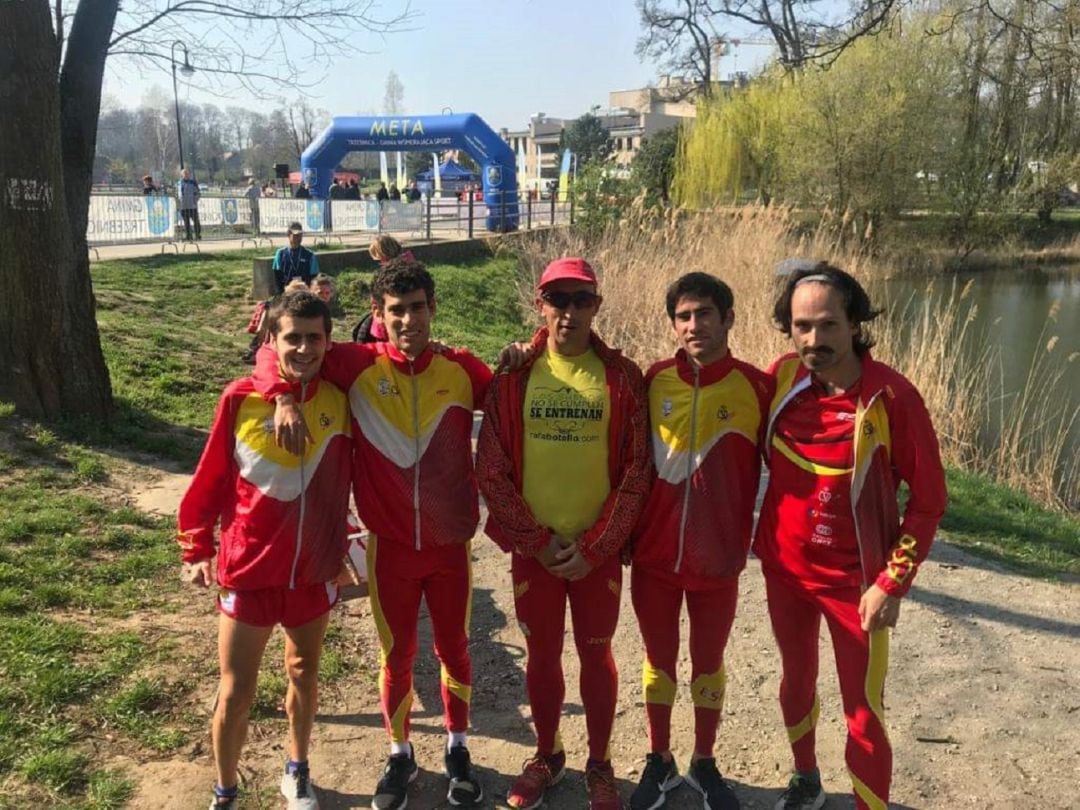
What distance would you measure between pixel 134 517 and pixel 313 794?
9.98 ft

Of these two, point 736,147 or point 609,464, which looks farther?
point 736,147

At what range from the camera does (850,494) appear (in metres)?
2.56

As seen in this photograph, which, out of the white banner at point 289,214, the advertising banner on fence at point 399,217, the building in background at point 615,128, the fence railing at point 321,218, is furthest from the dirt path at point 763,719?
the building in background at point 615,128

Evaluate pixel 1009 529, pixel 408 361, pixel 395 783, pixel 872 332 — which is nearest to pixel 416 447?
pixel 408 361

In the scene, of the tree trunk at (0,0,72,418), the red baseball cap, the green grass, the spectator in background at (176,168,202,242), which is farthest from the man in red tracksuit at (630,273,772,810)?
the spectator in background at (176,168,202,242)

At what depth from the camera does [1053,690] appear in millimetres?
3783

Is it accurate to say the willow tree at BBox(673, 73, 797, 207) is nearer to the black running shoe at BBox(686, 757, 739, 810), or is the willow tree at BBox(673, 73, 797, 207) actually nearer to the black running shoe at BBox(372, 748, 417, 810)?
the black running shoe at BBox(686, 757, 739, 810)


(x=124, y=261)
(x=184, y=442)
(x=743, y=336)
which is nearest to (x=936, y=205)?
(x=743, y=336)

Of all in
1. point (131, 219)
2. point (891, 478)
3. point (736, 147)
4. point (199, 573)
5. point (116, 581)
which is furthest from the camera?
point (736, 147)

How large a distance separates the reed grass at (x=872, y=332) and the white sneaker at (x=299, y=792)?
4700 millimetres

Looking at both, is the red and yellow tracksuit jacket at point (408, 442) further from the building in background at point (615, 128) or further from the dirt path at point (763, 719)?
the building in background at point (615, 128)

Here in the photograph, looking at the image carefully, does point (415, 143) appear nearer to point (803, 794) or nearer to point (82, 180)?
point (82, 180)

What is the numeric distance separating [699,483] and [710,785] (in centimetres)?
113

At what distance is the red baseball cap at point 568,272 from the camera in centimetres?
279
